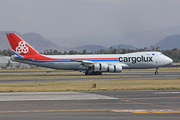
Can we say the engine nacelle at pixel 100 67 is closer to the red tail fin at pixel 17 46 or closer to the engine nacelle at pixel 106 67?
the engine nacelle at pixel 106 67

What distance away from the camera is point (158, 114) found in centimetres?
1307

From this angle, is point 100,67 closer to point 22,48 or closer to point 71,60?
point 71,60

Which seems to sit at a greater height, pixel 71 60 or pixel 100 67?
pixel 71 60

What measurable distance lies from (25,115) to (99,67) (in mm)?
39428

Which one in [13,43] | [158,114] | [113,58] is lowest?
[158,114]

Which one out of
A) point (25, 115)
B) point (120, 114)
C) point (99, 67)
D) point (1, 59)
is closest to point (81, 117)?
point (120, 114)

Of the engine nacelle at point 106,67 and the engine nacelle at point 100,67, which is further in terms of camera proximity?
the engine nacelle at point 100,67

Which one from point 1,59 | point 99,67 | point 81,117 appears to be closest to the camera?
point 81,117

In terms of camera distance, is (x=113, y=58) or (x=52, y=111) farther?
(x=113, y=58)

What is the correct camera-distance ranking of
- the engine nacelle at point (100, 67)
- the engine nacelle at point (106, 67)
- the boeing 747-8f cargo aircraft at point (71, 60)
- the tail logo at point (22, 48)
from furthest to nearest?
the tail logo at point (22, 48), the boeing 747-8f cargo aircraft at point (71, 60), the engine nacelle at point (100, 67), the engine nacelle at point (106, 67)

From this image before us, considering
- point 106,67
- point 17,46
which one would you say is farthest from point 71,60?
point 17,46

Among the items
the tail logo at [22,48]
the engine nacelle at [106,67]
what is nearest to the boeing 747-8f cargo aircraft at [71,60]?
the tail logo at [22,48]

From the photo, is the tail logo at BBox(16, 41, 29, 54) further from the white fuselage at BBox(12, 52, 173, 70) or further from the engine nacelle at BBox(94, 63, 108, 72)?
the engine nacelle at BBox(94, 63, 108, 72)

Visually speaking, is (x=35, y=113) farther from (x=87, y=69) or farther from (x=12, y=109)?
(x=87, y=69)
